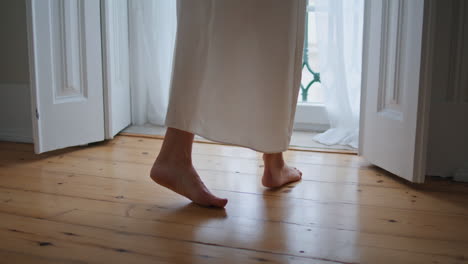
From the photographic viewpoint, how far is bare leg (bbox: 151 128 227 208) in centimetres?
144

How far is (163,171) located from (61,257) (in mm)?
405

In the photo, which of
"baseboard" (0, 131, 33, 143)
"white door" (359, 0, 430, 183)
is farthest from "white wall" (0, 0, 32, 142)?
"white door" (359, 0, 430, 183)

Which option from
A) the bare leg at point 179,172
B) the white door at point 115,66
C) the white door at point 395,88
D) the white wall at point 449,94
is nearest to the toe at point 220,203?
the bare leg at point 179,172

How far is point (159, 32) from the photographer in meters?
2.62

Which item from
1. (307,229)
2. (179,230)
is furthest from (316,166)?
(179,230)

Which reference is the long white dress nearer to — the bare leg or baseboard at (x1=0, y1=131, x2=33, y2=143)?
the bare leg

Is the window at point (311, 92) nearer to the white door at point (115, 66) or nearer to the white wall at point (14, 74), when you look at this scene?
the white door at point (115, 66)

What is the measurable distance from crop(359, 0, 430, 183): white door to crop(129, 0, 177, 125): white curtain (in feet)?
3.49

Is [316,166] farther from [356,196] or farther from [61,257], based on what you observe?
[61,257]

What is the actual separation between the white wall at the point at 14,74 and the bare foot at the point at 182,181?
1136 mm

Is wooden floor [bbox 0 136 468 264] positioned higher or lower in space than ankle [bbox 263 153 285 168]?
lower

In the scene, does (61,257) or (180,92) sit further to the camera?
(180,92)

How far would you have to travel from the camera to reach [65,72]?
6.78 feet

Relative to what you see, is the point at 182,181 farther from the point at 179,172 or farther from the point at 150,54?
the point at 150,54
